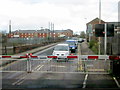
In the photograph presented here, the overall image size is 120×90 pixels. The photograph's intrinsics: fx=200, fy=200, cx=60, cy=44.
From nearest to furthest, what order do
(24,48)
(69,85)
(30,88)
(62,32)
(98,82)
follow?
(30,88) → (69,85) → (98,82) → (24,48) → (62,32)

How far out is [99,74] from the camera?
38.5 ft

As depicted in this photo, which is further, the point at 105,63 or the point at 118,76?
the point at 105,63

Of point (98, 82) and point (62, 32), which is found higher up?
point (62, 32)

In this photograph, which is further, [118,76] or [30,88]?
[118,76]

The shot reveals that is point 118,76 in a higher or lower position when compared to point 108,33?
lower

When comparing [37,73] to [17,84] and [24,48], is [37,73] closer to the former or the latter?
[17,84]

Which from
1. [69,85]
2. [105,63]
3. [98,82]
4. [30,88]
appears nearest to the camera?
[30,88]

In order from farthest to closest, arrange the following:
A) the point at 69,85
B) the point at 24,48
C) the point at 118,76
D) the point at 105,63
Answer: the point at 24,48, the point at 105,63, the point at 118,76, the point at 69,85

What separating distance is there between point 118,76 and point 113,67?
714 millimetres

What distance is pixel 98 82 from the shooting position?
960 cm

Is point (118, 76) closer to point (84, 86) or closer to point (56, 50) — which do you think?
point (84, 86)

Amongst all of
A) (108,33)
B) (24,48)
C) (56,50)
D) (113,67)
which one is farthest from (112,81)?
(24,48)

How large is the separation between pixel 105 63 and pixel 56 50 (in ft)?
28.9

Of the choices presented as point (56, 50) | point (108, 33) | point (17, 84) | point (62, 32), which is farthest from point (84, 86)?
point (62, 32)
